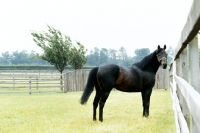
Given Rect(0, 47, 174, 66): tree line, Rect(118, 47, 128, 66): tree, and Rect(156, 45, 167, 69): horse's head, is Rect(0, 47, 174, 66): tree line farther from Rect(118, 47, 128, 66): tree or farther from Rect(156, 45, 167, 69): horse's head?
Rect(156, 45, 167, 69): horse's head

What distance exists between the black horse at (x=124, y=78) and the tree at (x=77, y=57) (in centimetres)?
1511

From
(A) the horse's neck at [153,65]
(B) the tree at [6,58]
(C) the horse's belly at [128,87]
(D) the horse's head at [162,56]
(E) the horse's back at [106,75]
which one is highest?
(B) the tree at [6,58]

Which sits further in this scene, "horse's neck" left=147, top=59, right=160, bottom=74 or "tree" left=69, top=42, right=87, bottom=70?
"tree" left=69, top=42, right=87, bottom=70

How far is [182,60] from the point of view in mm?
3629

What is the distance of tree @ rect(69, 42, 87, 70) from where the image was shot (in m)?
22.5

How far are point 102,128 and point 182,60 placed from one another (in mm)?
2817

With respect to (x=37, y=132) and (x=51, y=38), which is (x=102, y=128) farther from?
(x=51, y=38)

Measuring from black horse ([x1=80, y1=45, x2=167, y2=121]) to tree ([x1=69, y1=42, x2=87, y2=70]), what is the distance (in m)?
15.1

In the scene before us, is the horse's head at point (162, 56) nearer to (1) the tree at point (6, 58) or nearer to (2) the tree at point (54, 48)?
(2) the tree at point (54, 48)

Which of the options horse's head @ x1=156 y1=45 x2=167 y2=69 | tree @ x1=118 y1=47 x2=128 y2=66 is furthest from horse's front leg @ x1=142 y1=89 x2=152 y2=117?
tree @ x1=118 y1=47 x2=128 y2=66

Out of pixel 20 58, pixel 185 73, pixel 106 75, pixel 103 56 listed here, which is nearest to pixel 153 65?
pixel 106 75

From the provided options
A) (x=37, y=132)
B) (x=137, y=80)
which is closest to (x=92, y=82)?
(x=137, y=80)

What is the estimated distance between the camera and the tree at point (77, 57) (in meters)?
22.5

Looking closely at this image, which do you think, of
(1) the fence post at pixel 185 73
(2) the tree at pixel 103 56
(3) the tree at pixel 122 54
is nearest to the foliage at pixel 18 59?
(2) the tree at pixel 103 56
